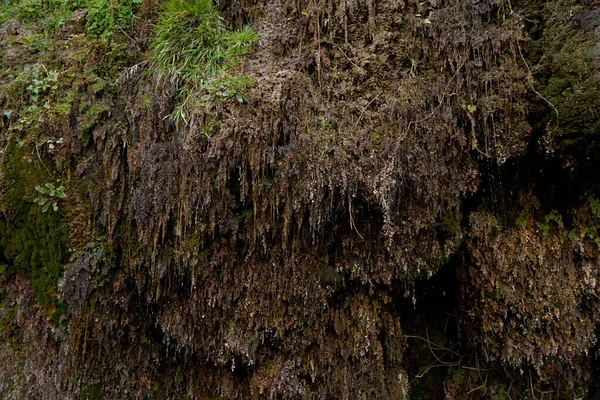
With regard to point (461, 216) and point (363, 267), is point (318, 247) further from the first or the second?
point (461, 216)

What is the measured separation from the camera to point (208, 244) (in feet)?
10.9

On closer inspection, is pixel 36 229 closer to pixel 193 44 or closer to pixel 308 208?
pixel 193 44

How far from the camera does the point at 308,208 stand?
10.4 feet

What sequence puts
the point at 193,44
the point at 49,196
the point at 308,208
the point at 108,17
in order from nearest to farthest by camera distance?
the point at 308,208 → the point at 49,196 → the point at 193,44 → the point at 108,17

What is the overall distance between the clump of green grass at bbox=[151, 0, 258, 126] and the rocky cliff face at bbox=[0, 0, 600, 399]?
0.41ft

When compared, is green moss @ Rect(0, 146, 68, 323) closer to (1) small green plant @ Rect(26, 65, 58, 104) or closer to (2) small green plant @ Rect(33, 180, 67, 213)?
(2) small green plant @ Rect(33, 180, 67, 213)

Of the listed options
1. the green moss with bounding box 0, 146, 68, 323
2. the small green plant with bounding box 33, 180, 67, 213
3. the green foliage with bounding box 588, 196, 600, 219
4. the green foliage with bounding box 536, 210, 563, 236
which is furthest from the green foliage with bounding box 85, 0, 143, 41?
the green foliage with bounding box 588, 196, 600, 219

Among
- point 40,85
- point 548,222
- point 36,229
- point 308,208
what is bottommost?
point 36,229

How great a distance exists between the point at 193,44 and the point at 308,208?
6.13 ft

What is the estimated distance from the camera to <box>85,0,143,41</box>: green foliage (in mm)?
3973

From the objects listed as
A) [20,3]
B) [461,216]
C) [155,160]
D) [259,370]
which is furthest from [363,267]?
[20,3]

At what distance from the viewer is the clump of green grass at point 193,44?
3504 millimetres

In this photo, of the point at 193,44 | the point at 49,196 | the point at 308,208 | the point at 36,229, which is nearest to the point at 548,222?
the point at 308,208

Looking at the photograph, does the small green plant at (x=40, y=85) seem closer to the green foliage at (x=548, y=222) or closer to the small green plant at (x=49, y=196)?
the small green plant at (x=49, y=196)
